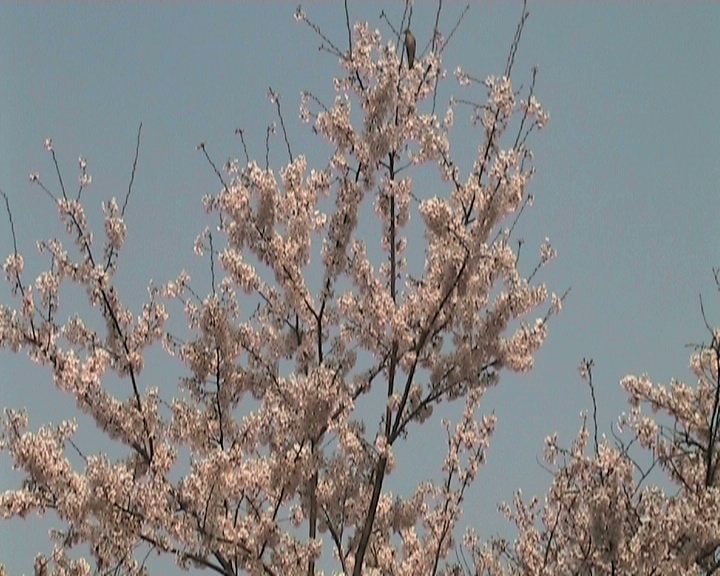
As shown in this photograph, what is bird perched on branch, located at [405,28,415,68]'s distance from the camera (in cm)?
574

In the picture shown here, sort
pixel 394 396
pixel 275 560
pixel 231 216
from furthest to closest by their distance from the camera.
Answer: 1. pixel 231 216
2. pixel 394 396
3. pixel 275 560

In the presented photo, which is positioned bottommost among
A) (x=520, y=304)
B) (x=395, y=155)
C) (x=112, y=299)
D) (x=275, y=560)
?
(x=275, y=560)

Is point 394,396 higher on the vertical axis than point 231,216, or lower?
lower

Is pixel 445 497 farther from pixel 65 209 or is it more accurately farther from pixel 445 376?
pixel 65 209

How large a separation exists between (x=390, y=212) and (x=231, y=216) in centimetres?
94

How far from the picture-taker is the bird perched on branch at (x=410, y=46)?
18.8 ft

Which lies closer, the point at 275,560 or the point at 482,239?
the point at 275,560

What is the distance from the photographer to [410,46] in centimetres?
576

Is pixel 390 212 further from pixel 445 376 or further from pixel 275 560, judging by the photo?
pixel 275 560

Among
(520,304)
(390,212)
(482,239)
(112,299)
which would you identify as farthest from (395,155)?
(112,299)

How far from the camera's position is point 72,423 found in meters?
5.14

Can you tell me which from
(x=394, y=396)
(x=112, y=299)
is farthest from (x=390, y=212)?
(x=112, y=299)

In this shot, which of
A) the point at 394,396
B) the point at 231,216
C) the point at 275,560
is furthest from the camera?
the point at 231,216

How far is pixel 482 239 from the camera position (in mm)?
5371
